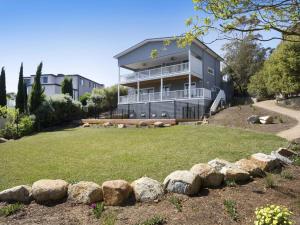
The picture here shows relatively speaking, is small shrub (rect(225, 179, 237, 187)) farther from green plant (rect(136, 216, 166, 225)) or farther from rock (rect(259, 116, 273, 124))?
Answer: rock (rect(259, 116, 273, 124))

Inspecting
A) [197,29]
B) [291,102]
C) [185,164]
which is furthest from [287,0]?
[291,102]

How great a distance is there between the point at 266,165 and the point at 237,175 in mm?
1143

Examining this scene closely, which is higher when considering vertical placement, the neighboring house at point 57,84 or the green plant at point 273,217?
the neighboring house at point 57,84

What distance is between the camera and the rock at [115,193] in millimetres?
5152

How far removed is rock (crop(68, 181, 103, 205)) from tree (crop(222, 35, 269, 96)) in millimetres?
31553

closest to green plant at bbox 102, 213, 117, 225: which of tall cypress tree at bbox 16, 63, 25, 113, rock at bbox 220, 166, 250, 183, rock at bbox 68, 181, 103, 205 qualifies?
rock at bbox 68, 181, 103, 205

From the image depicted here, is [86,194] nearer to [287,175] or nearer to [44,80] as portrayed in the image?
[287,175]

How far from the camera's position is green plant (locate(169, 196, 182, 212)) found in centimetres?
489

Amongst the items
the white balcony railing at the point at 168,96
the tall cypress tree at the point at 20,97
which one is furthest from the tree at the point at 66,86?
the white balcony railing at the point at 168,96

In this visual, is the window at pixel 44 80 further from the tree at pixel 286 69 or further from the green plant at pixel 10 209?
the green plant at pixel 10 209

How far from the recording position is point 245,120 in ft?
55.2

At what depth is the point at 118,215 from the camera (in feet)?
15.5

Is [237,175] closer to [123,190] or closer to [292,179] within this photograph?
[292,179]

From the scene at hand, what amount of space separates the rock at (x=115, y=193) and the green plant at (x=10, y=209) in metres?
1.52
